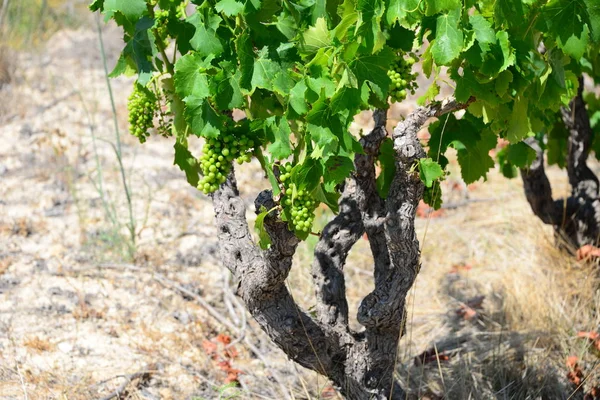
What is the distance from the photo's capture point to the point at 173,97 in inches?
85.4

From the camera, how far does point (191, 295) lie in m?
4.06

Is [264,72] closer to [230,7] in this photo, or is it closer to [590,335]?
[230,7]

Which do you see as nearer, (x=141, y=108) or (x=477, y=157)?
(x=141, y=108)

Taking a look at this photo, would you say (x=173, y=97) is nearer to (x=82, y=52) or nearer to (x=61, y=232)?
(x=61, y=232)

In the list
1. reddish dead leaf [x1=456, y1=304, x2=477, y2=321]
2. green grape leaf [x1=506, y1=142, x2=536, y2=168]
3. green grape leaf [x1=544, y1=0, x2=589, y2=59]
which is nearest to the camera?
green grape leaf [x1=544, y1=0, x2=589, y2=59]

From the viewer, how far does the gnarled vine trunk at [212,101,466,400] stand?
7.23 feet

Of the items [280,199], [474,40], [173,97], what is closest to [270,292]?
[280,199]

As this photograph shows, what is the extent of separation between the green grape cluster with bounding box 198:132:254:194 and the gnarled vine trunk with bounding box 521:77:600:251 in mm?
2272

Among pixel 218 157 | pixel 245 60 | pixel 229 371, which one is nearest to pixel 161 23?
pixel 245 60

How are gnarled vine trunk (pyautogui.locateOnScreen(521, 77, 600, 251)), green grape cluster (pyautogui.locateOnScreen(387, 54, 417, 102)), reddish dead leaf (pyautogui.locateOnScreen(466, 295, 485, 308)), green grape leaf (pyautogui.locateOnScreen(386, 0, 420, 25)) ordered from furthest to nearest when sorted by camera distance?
reddish dead leaf (pyautogui.locateOnScreen(466, 295, 485, 308)) < gnarled vine trunk (pyautogui.locateOnScreen(521, 77, 600, 251)) < green grape cluster (pyautogui.locateOnScreen(387, 54, 417, 102)) < green grape leaf (pyautogui.locateOnScreen(386, 0, 420, 25))

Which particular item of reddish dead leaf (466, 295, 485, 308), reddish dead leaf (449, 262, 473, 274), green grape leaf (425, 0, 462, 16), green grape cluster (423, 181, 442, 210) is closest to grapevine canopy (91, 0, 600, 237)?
green grape leaf (425, 0, 462, 16)

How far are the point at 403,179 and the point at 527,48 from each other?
55cm

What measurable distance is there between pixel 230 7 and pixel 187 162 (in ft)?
2.12

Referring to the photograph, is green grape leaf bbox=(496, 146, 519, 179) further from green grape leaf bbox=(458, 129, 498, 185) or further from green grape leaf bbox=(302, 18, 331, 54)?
green grape leaf bbox=(302, 18, 331, 54)
